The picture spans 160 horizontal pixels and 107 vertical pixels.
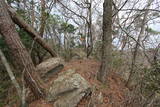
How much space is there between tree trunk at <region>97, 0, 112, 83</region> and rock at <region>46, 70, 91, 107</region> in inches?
37.6

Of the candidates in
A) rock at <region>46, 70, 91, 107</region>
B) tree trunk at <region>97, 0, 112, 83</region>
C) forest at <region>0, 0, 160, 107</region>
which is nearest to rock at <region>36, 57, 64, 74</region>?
forest at <region>0, 0, 160, 107</region>

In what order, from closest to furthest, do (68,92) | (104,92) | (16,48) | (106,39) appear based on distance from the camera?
(16,48) → (68,92) → (104,92) → (106,39)

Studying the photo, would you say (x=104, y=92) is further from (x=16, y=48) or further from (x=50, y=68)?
(x=16, y=48)

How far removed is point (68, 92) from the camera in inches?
138

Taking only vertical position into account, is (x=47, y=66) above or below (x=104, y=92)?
above

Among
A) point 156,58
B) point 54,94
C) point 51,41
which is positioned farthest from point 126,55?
point 51,41

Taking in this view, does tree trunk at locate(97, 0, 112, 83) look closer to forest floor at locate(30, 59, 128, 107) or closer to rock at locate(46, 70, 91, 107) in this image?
forest floor at locate(30, 59, 128, 107)

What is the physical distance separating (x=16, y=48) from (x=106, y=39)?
258 cm

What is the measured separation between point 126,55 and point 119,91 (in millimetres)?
2868

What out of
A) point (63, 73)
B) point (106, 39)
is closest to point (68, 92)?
point (63, 73)

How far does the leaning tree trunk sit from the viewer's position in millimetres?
3272

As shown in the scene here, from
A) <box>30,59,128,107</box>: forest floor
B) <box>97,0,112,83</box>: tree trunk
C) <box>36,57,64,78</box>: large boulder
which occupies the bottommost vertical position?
<box>30,59,128,107</box>: forest floor

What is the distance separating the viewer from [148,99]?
286 centimetres

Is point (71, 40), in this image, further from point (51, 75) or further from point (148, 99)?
point (148, 99)
